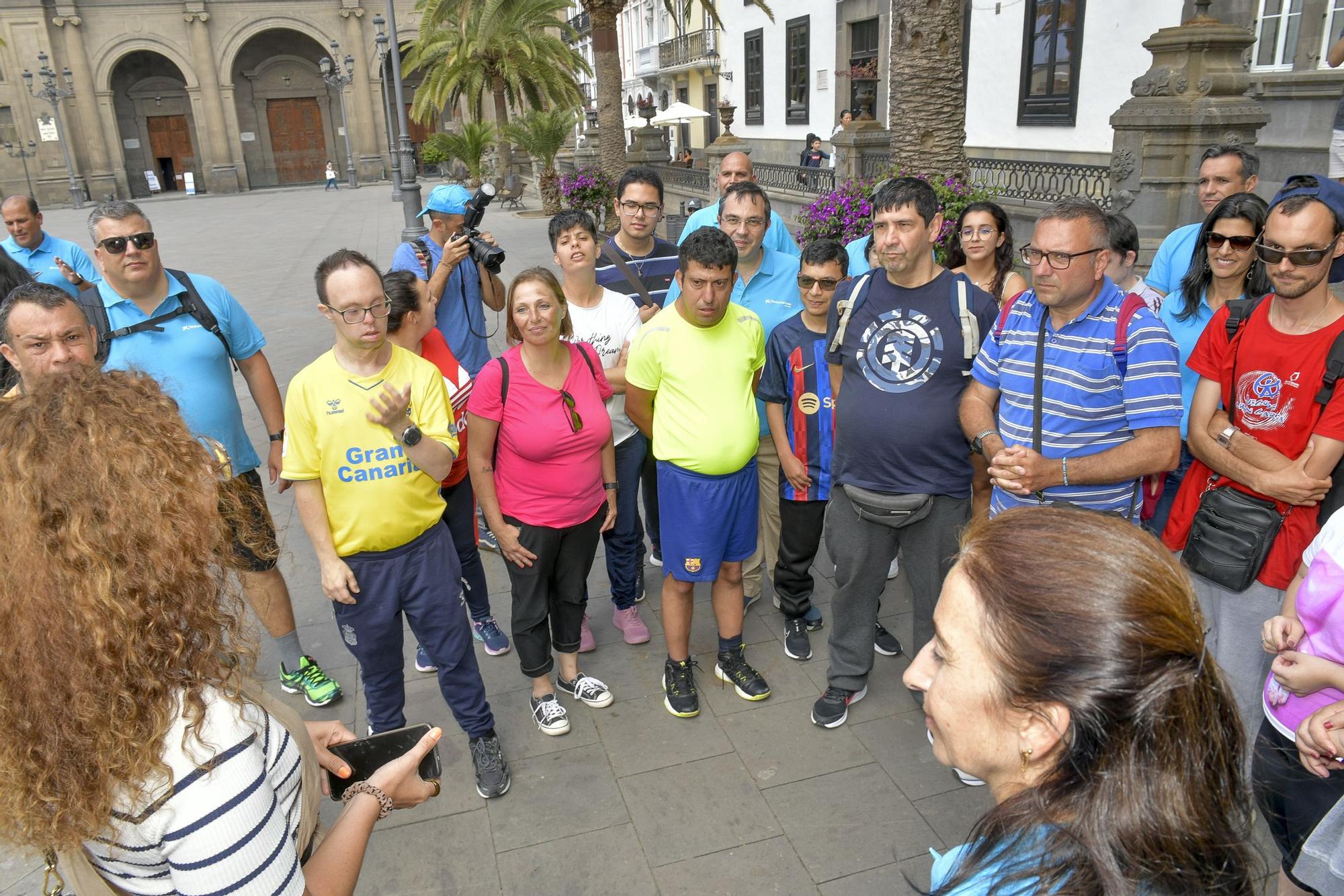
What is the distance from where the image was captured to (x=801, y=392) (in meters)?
3.91

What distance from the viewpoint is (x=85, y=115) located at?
38.6 m

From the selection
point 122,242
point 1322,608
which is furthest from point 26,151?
point 1322,608

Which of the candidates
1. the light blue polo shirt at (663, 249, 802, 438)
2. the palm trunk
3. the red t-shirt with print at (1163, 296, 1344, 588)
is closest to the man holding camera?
the light blue polo shirt at (663, 249, 802, 438)

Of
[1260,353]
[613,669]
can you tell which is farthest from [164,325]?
[1260,353]

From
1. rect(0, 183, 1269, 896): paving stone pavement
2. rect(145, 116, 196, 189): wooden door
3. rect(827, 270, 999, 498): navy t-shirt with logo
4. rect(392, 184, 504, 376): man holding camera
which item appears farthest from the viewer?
rect(145, 116, 196, 189): wooden door

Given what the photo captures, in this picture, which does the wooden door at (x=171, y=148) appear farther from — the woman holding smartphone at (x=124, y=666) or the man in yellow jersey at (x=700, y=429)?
the woman holding smartphone at (x=124, y=666)

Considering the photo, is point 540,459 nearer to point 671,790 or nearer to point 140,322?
point 671,790

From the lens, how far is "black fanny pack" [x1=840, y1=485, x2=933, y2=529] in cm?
338

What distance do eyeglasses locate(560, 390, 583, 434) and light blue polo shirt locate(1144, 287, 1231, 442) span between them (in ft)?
8.46

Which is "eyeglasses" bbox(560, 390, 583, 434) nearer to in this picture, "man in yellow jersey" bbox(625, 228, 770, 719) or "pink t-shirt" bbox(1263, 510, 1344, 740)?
"man in yellow jersey" bbox(625, 228, 770, 719)

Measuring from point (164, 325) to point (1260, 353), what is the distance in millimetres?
4192

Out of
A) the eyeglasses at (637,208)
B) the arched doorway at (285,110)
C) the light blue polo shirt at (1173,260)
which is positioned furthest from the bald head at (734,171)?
the arched doorway at (285,110)

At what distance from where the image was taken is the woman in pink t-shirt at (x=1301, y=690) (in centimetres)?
221

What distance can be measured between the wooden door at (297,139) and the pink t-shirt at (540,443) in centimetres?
4846
